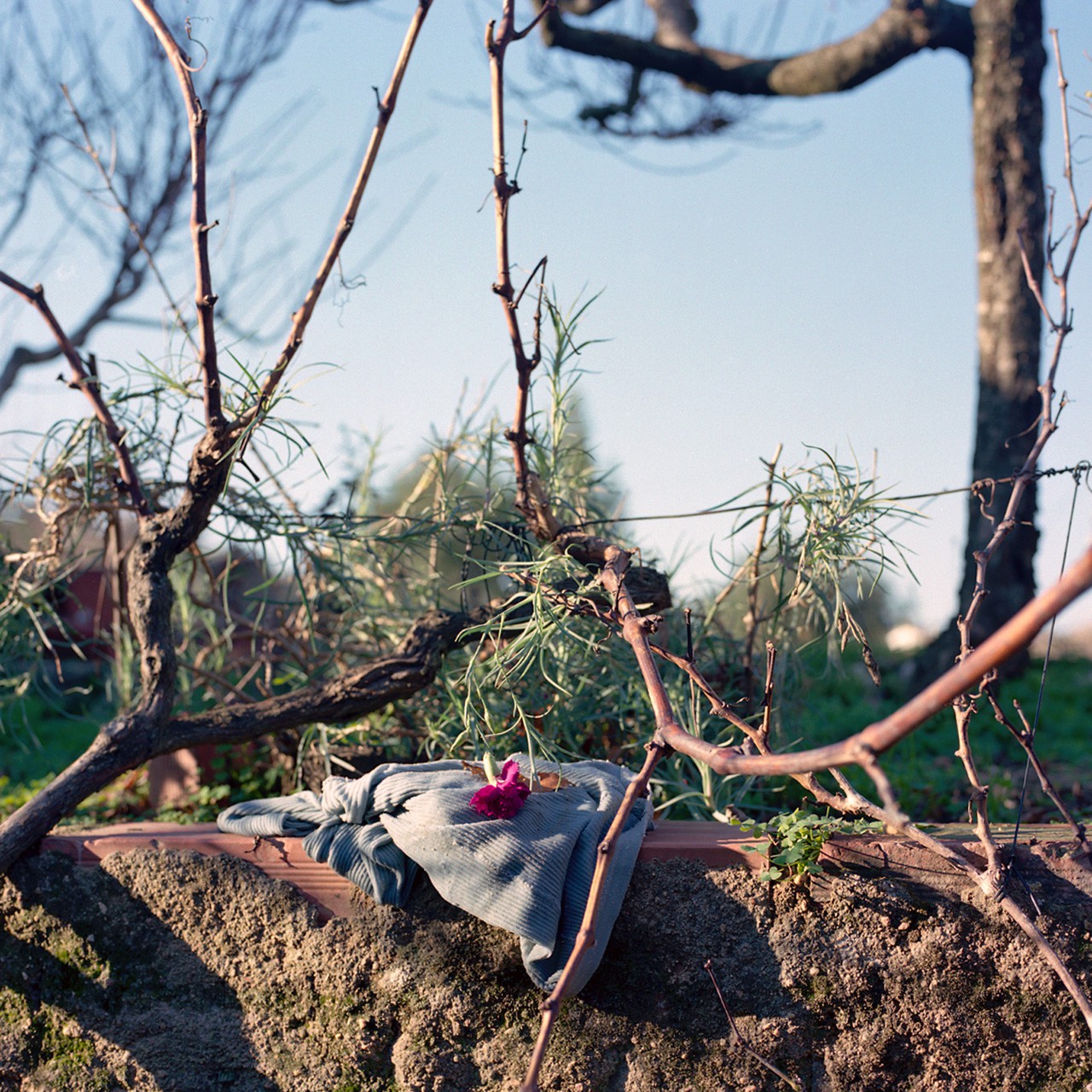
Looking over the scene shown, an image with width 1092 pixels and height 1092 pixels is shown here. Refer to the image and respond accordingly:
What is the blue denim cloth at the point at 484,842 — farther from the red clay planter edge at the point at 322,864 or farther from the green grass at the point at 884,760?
the green grass at the point at 884,760

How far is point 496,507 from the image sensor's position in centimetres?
240

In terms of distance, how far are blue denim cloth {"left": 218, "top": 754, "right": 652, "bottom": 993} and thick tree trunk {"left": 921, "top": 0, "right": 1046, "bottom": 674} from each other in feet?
11.0

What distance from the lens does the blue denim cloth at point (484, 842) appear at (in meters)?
1.59

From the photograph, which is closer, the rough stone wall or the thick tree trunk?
the rough stone wall

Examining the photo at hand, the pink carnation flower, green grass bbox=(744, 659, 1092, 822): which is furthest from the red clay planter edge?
green grass bbox=(744, 659, 1092, 822)

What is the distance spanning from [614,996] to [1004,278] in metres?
4.10

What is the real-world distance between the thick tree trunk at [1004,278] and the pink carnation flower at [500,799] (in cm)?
342

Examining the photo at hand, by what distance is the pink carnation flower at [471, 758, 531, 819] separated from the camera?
1.67m

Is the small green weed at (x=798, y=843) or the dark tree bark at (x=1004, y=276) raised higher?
the dark tree bark at (x=1004, y=276)

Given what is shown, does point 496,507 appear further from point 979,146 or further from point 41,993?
point 979,146

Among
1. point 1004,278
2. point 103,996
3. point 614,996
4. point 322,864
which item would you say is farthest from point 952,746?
point 103,996

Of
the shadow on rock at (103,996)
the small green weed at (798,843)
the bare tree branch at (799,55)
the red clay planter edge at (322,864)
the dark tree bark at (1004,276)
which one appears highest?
the bare tree branch at (799,55)

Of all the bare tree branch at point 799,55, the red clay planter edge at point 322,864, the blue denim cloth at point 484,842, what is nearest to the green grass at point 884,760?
the red clay planter edge at point 322,864

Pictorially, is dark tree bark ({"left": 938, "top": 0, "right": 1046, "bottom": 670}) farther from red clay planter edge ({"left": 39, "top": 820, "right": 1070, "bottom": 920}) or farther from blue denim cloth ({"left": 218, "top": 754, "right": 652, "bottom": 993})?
blue denim cloth ({"left": 218, "top": 754, "right": 652, "bottom": 993})
